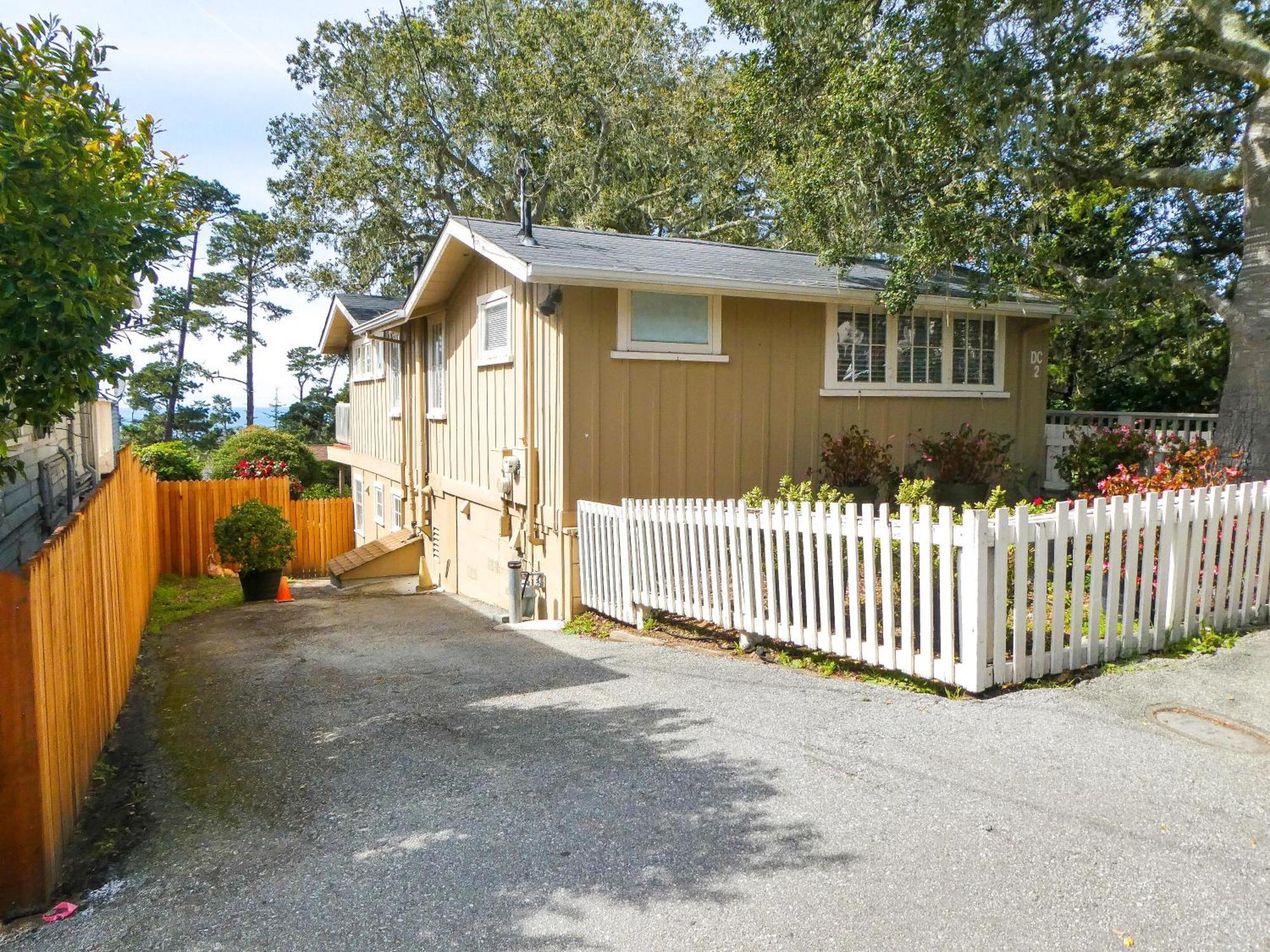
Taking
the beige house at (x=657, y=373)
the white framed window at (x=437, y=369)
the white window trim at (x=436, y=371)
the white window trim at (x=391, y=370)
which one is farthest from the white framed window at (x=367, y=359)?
the beige house at (x=657, y=373)

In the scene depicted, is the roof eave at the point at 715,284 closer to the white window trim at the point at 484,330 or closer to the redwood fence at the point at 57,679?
the white window trim at the point at 484,330

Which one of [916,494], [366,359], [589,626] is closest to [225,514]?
[366,359]

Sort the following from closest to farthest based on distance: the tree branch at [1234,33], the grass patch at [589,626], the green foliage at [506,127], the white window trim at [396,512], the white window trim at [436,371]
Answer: the grass patch at [589,626]
the tree branch at [1234,33]
the white window trim at [436,371]
the white window trim at [396,512]
the green foliage at [506,127]

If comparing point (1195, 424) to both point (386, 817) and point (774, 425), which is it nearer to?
point (774, 425)

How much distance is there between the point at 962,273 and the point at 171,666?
11.0 meters

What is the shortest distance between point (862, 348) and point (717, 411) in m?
2.33

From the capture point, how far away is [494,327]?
11.0 m

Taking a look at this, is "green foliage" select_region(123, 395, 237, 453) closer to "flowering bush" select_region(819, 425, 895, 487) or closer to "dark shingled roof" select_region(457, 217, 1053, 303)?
"dark shingled roof" select_region(457, 217, 1053, 303)

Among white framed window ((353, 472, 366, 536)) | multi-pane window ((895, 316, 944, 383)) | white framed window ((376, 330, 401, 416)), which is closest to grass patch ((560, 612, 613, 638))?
multi-pane window ((895, 316, 944, 383))

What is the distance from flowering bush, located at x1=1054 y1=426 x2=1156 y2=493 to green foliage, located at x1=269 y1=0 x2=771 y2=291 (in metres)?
14.3

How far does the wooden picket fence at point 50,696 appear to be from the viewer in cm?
325

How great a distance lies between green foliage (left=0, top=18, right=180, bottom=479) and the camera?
3.67m

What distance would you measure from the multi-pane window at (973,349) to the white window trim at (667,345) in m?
3.67

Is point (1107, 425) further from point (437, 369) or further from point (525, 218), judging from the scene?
point (437, 369)
